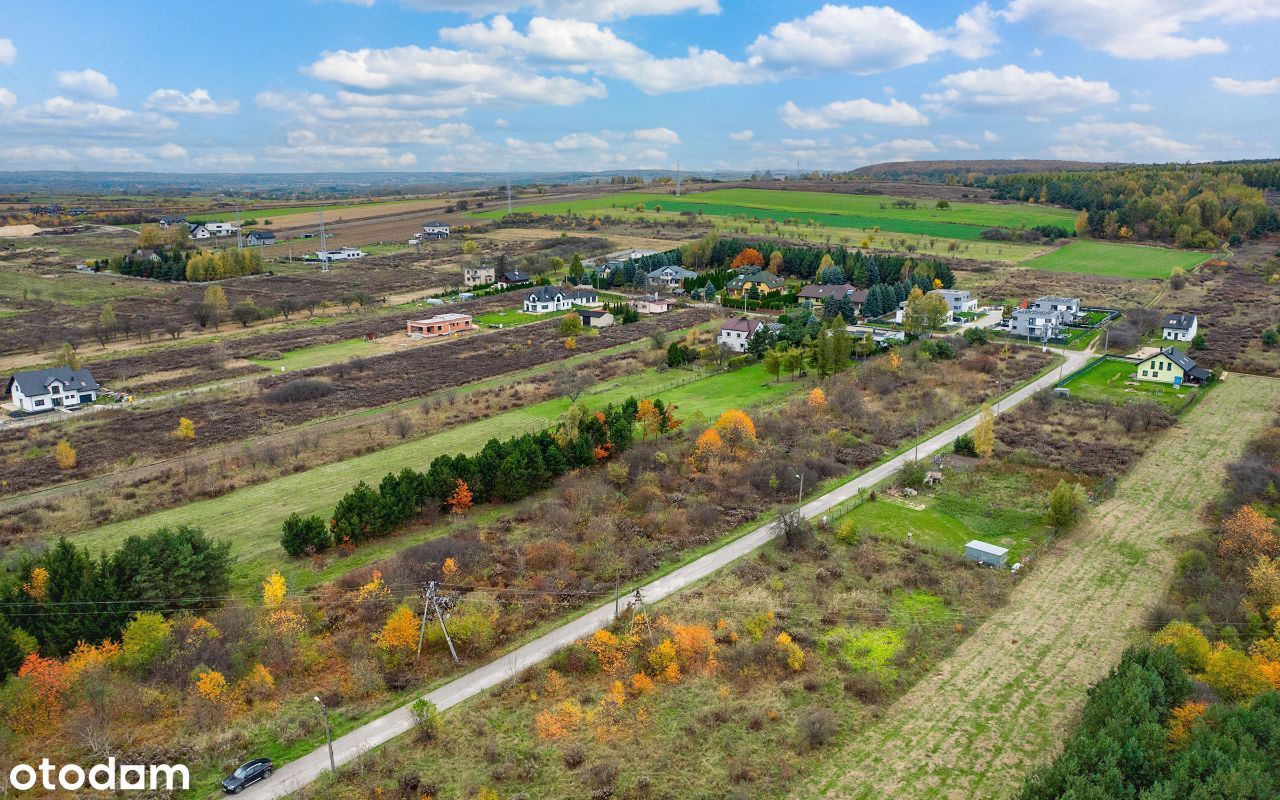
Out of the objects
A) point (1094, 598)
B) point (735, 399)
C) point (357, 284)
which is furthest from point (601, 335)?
point (1094, 598)

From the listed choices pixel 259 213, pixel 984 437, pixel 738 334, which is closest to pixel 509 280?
pixel 738 334

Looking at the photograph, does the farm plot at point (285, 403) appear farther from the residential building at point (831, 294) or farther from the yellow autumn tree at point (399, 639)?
the yellow autumn tree at point (399, 639)

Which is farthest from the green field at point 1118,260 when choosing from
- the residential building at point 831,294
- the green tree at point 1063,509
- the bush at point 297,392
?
the bush at point 297,392

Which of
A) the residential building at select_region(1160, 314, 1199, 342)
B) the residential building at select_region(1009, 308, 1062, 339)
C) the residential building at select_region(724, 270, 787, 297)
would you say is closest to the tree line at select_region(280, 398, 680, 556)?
the residential building at select_region(1009, 308, 1062, 339)

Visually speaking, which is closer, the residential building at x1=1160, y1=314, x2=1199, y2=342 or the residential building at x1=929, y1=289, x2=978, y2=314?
the residential building at x1=1160, y1=314, x2=1199, y2=342

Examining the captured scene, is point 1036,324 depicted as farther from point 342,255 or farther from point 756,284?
point 342,255

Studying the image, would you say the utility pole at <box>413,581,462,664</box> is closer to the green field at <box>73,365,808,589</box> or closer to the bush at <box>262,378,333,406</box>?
the green field at <box>73,365,808,589</box>

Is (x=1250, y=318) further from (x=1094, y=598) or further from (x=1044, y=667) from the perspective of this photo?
(x=1044, y=667)
